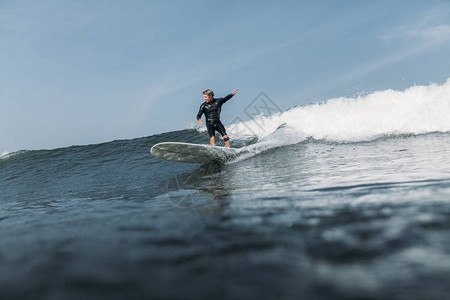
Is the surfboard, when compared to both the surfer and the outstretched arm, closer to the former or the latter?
the surfer

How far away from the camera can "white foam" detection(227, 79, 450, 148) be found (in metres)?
10.5

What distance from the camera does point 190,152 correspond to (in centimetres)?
823

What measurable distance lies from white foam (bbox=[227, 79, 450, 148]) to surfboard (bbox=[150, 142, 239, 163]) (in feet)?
8.01

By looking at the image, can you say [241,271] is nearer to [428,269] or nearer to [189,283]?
[189,283]

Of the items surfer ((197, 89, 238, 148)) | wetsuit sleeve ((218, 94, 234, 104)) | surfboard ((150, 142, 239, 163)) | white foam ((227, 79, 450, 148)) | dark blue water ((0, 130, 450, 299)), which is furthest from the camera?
white foam ((227, 79, 450, 148))

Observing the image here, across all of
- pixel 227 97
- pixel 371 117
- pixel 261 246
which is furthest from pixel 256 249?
pixel 371 117

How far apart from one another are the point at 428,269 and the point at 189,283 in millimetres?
992

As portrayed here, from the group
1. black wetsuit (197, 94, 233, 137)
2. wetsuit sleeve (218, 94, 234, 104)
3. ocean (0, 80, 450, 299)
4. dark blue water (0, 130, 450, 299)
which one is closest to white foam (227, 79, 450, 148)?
black wetsuit (197, 94, 233, 137)

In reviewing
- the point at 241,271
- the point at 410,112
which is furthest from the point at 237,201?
the point at 410,112

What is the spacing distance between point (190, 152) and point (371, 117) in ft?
28.4

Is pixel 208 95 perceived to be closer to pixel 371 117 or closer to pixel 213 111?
pixel 213 111

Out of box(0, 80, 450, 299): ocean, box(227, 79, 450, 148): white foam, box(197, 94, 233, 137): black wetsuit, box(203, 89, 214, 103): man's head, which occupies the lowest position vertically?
box(0, 80, 450, 299): ocean

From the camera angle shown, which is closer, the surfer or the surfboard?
the surfboard

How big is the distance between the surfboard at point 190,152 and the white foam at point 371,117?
2.44m
